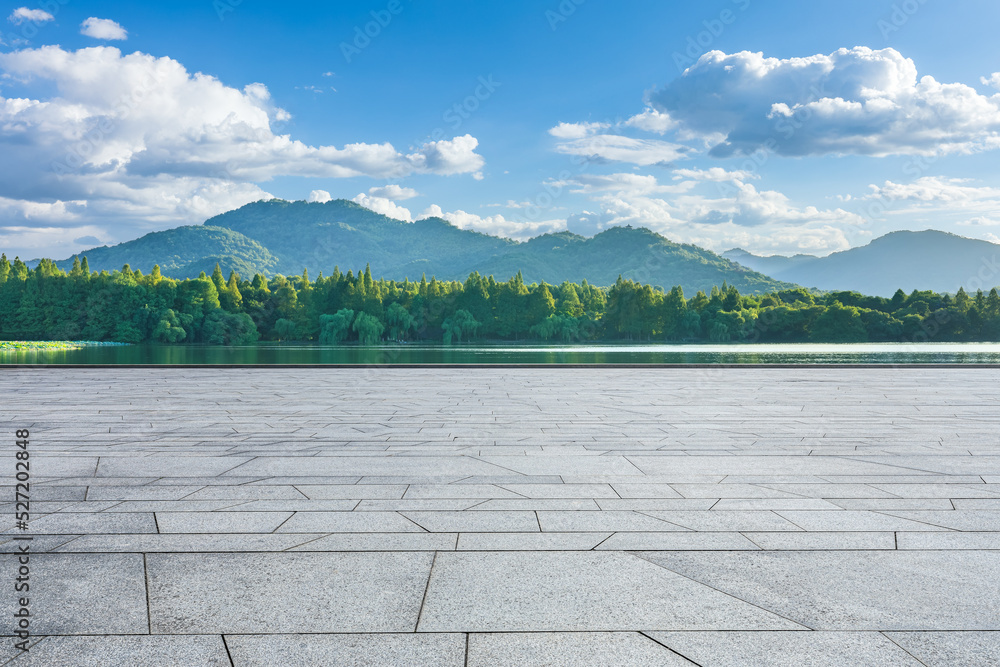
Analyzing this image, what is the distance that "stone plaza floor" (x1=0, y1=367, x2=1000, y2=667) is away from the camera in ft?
8.73

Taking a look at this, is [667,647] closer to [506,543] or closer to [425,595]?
[425,595]

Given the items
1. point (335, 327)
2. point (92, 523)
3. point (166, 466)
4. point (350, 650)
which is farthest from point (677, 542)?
point (335, 327)

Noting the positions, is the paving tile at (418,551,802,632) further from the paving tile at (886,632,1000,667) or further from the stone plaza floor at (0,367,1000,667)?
the paving tile at (886,632,1000,667)

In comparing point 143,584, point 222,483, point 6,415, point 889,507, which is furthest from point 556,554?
point 6,415

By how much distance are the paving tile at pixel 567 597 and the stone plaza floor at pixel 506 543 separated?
1cm

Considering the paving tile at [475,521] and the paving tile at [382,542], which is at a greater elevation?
the paving tile at [475,521]

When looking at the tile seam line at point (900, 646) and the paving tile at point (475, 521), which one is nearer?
the tile seam line at point (900, 646)

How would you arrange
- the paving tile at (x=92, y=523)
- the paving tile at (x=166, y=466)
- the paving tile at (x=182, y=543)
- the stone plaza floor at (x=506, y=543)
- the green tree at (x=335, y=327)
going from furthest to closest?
the green tree at (x=335, y=327), the paving tile at (x=166, y=466), the paving tile at (x=92, y=523), the paving tile at (x=182, y=543), the stone plaza floor at (x=506, y=543)

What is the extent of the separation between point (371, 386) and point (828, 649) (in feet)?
38.7

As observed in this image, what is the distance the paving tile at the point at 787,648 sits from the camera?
250 cm

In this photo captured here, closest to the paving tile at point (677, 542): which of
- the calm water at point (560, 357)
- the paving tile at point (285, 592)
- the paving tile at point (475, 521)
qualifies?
the paving tile at point (475, 521)

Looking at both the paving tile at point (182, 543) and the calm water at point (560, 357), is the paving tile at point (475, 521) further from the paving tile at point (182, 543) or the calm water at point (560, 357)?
the calm water at point (560, 357)

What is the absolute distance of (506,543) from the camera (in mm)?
3744

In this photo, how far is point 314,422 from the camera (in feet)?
27.7
